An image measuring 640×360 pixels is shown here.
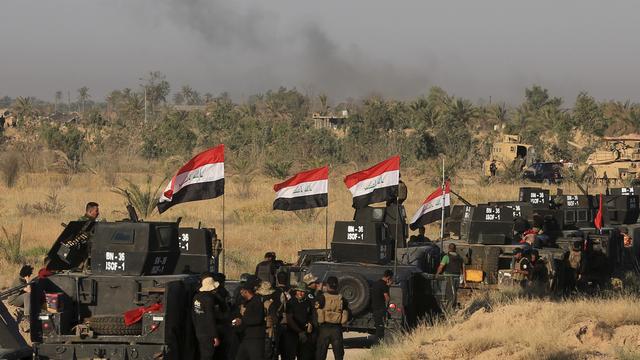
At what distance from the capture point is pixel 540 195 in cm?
2723

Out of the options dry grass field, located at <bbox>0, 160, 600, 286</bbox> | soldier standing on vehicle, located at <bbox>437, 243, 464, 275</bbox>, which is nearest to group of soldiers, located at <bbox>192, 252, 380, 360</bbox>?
soldier standing on vehicle, located at <bbox>437, 243, 464, 275</bbox>

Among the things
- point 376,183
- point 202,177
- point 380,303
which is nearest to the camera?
point 380,303

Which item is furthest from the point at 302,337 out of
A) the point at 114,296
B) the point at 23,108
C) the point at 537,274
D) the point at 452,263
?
the point at 23,108

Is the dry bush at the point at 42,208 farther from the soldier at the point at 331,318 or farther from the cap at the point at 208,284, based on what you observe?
the cap at the point at 208,284

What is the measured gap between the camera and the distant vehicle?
63.2 meters

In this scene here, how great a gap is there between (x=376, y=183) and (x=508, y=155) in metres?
45.8

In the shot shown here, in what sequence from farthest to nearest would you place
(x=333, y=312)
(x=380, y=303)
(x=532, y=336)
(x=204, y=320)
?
(x=380, y=303), (x=333, y=312), (x=532, y=336), (x=204, y=320)

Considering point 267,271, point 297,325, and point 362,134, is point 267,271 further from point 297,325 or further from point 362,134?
point 362,134

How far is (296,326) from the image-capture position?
13734 mm

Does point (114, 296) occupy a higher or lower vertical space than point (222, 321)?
higher

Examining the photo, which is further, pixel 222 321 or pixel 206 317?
pixel 222 321

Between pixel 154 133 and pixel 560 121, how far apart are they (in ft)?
101

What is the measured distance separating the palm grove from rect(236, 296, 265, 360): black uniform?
43.9 metres

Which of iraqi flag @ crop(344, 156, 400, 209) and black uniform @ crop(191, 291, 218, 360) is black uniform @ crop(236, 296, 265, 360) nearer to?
black uniform @ crop(191, 291, 218, 360)
